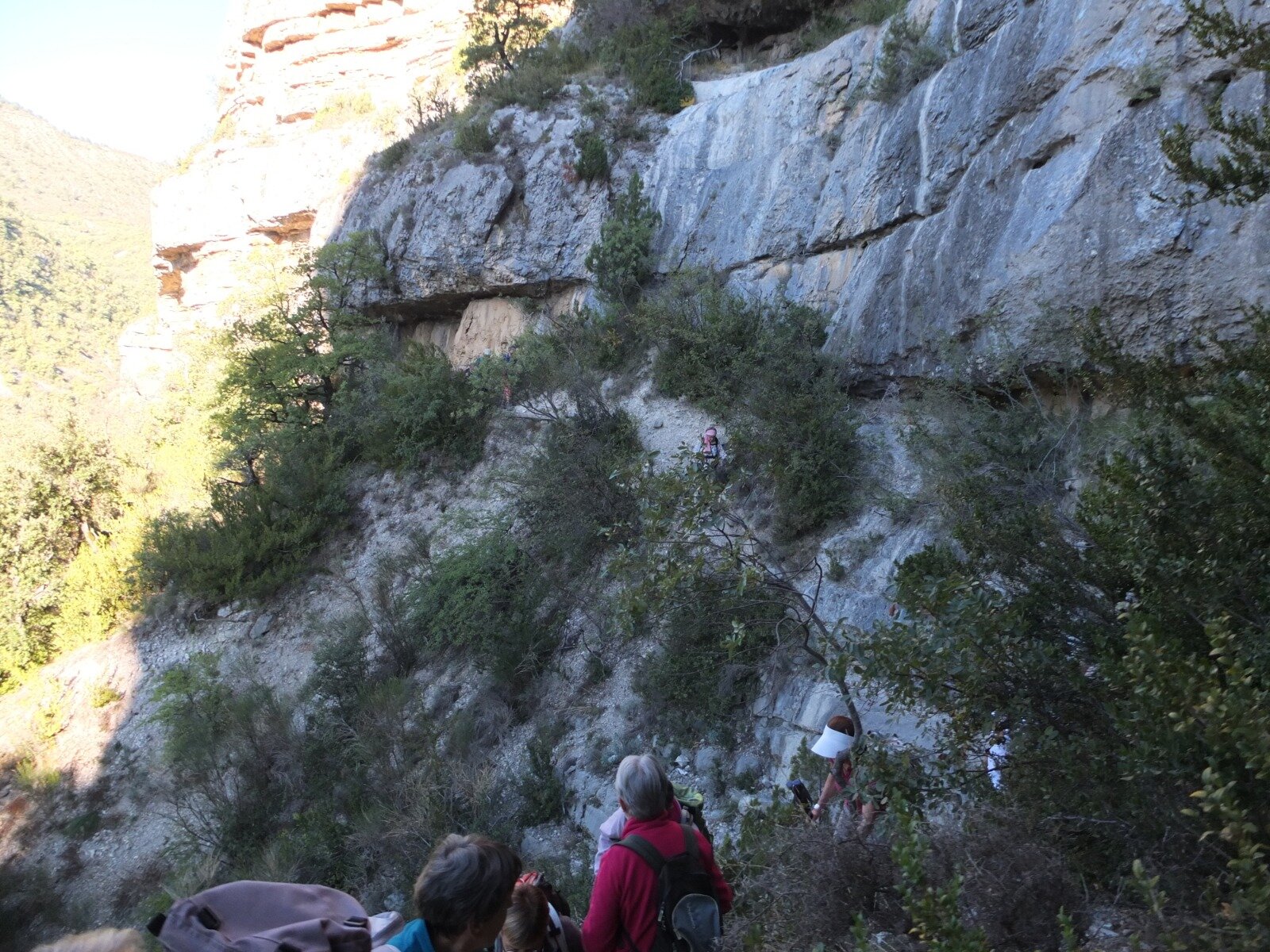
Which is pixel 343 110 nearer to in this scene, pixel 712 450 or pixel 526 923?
pixel 712 450

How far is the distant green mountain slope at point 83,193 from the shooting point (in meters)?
45.8

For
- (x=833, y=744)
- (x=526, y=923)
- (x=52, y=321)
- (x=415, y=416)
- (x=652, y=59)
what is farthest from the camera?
(x=52, y=321)

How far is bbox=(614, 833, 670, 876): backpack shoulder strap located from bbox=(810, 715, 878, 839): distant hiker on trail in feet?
3.56

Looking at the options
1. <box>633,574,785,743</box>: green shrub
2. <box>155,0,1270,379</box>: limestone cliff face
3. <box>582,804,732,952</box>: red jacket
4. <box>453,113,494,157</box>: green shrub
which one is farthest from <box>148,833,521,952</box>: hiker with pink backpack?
<box>453,113,494,157</box>: green shrub

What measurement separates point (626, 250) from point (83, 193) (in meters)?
60.8

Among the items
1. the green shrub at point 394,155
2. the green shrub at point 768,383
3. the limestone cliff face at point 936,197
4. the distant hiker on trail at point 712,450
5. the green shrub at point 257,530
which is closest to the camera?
the limestone cliff face at point 936,197

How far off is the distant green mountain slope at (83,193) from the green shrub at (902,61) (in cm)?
4459

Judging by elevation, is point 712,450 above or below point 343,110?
below

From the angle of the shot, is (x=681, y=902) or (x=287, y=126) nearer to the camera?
(x=681, y=902)

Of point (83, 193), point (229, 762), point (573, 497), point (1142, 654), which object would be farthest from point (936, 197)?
point (83, 193)

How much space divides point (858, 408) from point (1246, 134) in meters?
5.86

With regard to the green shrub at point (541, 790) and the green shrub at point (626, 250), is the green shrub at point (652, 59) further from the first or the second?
the green shrub at point (541, 790)

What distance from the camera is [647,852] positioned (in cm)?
256

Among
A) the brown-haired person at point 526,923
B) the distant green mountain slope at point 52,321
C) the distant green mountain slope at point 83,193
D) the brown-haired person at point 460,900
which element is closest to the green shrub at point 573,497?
the brown-haired person at point 526,923
